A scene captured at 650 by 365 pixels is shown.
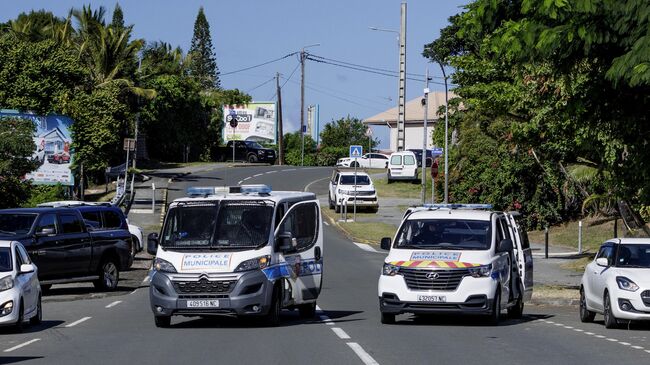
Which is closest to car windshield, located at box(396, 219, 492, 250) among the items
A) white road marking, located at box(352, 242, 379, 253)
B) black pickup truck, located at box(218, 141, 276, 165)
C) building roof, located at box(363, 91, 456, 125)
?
white road marking, located at box(352, 242, 379, 253)

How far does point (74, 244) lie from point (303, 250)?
900 centimetres

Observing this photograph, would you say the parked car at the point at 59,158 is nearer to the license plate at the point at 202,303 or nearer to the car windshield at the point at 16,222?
the car windshield at the point at 16,222

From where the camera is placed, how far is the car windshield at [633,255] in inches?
811

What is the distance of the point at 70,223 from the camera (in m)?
27.7

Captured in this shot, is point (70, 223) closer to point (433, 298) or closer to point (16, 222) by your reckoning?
point (16, 222)

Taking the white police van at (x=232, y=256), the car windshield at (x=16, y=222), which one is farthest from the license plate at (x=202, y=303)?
the car windshield at (x=16, y=222)

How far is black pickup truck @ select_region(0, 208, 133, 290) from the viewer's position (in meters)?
26.3

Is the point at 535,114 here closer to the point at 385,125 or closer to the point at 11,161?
the point at 11,161

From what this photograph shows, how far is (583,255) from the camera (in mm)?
41875

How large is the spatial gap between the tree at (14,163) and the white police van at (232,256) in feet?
62.0

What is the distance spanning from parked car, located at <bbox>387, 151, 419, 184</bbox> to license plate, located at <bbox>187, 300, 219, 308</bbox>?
5163 cm

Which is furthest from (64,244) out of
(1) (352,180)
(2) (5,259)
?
(1) (352,180)

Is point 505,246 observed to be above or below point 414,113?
below

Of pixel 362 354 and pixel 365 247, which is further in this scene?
pixel 365 247
